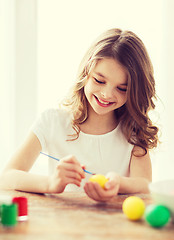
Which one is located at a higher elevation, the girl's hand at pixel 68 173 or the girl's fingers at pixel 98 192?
the girl's hand at pixel 68 173

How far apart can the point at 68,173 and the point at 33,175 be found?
0.26 m

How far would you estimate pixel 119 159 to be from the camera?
1.79 m

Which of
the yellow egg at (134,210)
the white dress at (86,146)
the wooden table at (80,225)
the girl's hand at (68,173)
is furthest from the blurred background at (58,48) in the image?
the yellow egg at (134,210)

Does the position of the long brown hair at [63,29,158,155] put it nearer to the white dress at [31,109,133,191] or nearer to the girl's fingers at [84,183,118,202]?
the white dress at [31,109,133,191]

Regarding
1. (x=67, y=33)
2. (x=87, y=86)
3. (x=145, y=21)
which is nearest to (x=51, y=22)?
(x=67, y=33)

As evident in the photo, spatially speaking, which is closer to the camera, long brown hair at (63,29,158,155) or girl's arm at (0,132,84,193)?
girl's arm at (0,132,84,193)

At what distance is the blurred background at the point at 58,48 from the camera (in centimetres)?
291

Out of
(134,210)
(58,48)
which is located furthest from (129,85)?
(58,48)

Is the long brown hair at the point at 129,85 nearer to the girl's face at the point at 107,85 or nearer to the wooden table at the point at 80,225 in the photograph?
the girl's face at the point at 107,85

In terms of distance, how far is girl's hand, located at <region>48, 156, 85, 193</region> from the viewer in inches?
45.4

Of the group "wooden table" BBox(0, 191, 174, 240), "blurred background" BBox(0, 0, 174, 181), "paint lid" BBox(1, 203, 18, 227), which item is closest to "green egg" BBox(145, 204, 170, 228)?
"wooden table" BBox(0, 191, 174, 240)

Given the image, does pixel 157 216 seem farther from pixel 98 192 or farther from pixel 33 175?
pixel 33 175

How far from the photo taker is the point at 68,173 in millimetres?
1167

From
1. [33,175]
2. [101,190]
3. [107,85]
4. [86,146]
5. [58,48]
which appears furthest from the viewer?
[58,48]
